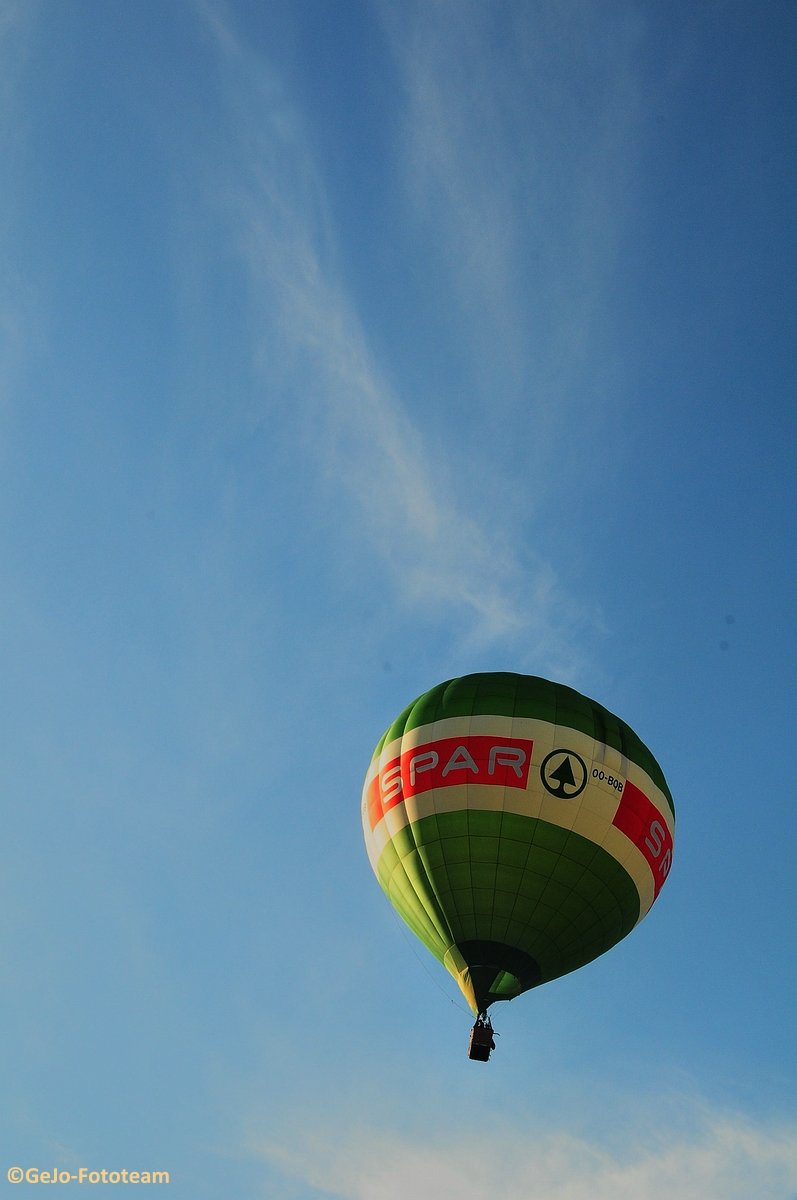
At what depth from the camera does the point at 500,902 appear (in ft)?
71.8

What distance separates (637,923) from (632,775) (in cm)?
385

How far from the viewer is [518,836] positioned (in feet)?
71.4

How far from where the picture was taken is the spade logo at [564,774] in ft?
72.1

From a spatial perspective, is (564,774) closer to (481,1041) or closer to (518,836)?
(518,836)

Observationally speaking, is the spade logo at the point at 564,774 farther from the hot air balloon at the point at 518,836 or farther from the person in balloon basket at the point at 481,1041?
the person in balloon basket at the point at 481,1041

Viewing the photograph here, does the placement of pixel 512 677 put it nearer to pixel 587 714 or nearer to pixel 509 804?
pixel 587 714

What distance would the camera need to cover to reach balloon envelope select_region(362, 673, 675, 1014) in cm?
2184

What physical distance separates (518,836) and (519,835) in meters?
0.03

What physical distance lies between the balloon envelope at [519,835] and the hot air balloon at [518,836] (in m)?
0.03

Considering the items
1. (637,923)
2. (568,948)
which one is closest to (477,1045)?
(568,948)

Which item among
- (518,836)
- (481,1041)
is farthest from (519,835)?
(481,1041)

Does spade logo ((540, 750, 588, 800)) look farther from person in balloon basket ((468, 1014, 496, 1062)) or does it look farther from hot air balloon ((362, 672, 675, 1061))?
person in balloon basket ((468, 1014, 496, 1062))

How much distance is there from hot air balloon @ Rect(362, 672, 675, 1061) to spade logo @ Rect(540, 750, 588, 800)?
0.03m

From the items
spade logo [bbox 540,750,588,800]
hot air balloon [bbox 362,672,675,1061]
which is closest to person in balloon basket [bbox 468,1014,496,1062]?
hot air balloon [bbox 362,672,675,1061]
